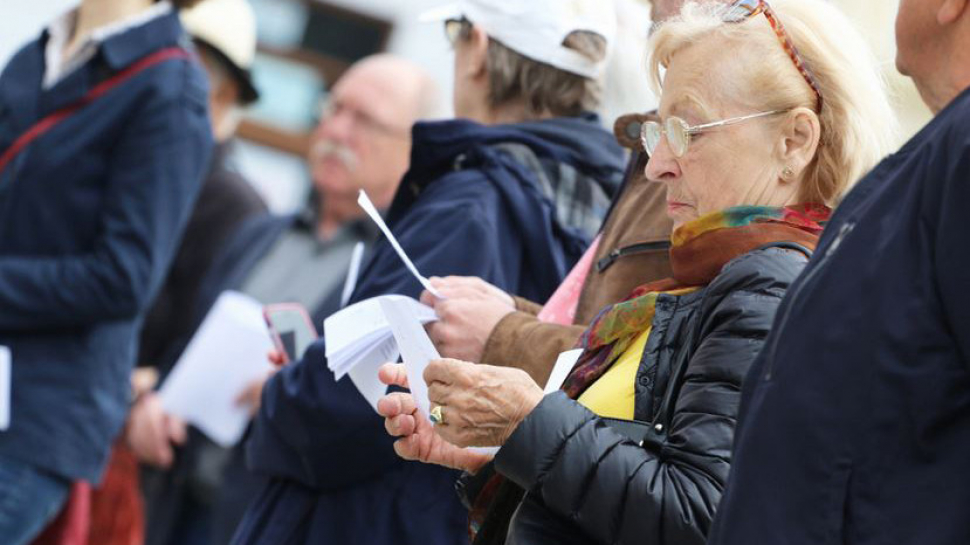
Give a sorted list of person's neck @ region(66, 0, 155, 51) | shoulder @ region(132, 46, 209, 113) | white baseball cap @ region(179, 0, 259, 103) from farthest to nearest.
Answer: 1. white baseball cap @ region(179, 0, 259, 103)
2. person's neck @ region(66, 0, 155, 51)
3. shoulder @ region(132, 46, 209, 113)

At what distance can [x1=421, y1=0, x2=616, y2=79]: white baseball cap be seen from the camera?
329 centimetres

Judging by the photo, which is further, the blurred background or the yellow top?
the blurred background

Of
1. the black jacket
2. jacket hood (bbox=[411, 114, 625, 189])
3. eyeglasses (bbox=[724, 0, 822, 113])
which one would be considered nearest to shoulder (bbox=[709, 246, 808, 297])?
eyeglasses (bbox=[724, 0, 822, 113])

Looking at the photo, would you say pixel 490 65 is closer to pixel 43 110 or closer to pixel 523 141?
pixel 523 141

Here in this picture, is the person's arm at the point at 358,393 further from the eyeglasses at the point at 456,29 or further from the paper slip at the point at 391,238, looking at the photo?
the eyeglasses at the point at 456,29

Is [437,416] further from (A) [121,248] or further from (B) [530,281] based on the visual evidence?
(A) [121,248]

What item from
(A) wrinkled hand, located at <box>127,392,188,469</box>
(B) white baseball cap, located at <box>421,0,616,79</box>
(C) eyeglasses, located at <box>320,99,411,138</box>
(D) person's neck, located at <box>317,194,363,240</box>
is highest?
(B) white baseball cap, located at <box>421,0,616,79</box>

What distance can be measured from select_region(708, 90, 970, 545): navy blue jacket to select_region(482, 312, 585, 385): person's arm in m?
0.98

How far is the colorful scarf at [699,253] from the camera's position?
7.09 feet

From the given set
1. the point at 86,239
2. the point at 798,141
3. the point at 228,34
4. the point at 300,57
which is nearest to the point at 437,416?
the point at 798,141

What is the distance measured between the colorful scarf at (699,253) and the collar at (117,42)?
2.28m

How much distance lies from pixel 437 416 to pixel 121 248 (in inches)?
81.7

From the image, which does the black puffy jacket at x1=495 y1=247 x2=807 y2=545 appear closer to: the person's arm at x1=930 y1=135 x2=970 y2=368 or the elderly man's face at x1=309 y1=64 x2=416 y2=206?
the person's arm at x1=930 y1=135 x2=970 y2=368

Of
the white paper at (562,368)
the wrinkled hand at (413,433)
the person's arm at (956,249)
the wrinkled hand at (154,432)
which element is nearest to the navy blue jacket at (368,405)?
the wrinkled hand at (413,433)
